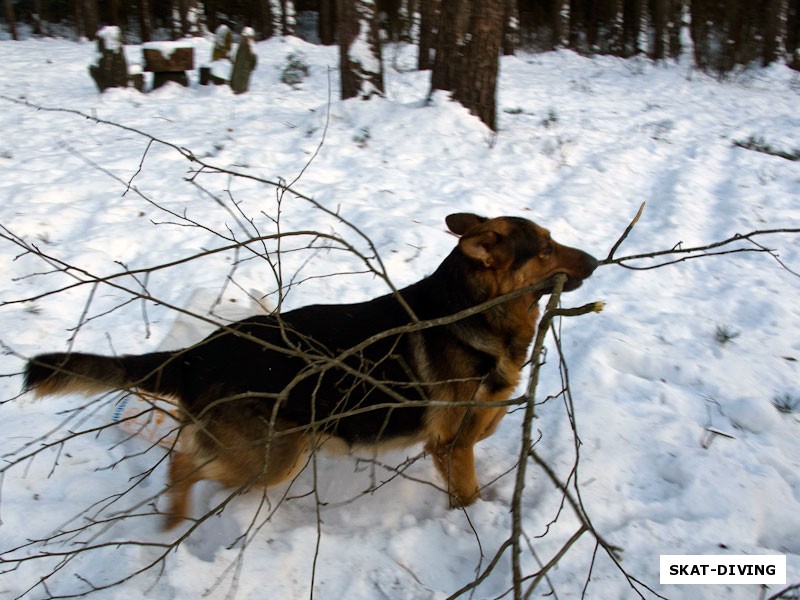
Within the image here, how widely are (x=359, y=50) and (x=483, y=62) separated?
2.28m

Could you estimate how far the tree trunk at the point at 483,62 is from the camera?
8742 mm

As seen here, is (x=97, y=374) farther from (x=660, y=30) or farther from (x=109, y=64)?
(x=660, y=30)

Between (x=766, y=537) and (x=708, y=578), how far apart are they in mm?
510

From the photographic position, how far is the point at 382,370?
3.40 meters

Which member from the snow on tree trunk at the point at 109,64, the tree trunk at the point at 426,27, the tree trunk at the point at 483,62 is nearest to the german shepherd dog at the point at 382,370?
the tree trunk at the point at 483,62

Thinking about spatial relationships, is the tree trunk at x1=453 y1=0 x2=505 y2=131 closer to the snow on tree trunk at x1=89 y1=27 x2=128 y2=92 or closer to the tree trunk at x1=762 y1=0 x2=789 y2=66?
the snow on tree trunk at x1=89 y1=27 x2=128 y2=92

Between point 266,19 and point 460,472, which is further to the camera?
point 266,19

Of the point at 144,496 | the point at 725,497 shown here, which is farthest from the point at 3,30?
the point at 725,497

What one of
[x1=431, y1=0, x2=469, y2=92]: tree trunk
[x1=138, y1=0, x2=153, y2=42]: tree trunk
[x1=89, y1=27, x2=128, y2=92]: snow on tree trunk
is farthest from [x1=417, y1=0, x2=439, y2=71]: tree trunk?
[x1=138, y1=0, x2=153, y2=42]: tree trunk

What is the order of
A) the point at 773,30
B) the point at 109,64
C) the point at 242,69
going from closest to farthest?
the point at 109,64, the point at 242,69, the point at 773,30

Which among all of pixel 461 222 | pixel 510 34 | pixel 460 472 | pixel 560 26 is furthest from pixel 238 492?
pixel 560 26

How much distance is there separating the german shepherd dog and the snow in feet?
0.89

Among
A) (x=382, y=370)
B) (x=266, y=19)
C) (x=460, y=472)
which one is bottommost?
(x=460, y=472)

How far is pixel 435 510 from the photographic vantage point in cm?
354
